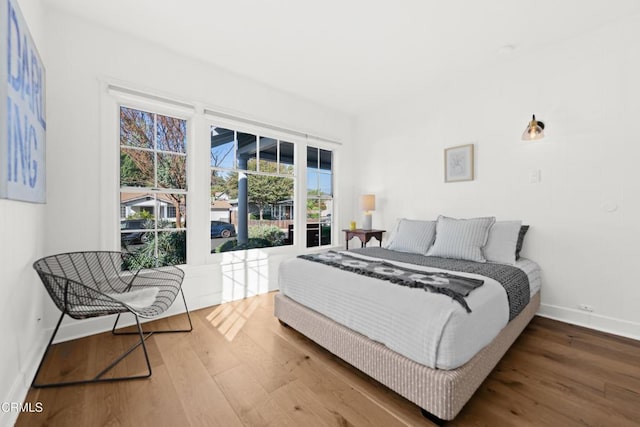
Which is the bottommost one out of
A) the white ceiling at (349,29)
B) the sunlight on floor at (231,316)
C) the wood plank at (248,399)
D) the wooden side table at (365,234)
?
the wood plank at (248,399)

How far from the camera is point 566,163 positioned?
2.61 meters

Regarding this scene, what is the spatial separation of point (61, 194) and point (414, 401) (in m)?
2.92

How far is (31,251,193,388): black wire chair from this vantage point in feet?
5.52

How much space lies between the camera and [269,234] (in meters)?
3.73

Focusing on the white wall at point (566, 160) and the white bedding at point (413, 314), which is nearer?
the white bedding at point (413, 314)

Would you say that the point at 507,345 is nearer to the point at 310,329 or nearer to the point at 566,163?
the point at 310,329

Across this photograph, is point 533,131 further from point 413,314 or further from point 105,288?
point 105,288

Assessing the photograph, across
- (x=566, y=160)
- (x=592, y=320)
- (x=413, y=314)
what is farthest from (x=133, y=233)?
(x=592, y=320)

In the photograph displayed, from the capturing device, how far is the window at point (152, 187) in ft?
8.63

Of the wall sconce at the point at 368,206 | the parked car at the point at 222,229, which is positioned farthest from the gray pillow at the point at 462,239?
the parked car at the point at 222,229

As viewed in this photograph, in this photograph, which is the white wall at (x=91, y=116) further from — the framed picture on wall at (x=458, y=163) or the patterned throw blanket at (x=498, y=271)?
the framed picture on wall at (x=458, y=163)

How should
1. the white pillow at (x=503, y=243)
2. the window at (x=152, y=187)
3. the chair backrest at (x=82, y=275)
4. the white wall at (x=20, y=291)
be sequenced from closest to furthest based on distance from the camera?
the white wall at (x=20, y=291) → the chair backrest at (x=82, y=275) → the white pillow at (x=503, y=243) → the window at (x=152, y=187)

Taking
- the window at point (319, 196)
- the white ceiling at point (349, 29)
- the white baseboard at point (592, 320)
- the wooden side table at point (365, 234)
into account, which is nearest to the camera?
the white ceiling at point (349, 29)

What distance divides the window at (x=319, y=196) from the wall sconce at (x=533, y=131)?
255cm
